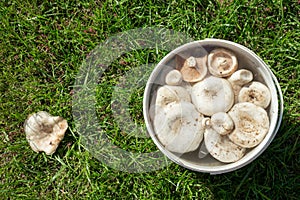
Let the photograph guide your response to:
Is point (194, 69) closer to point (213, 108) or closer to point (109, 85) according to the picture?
point (213, 108)

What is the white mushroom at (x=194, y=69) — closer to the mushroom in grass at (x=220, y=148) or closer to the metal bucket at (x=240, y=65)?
the metal bucket at (x=240, y=65)

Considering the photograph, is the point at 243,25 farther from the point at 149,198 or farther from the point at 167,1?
the point at 149,198

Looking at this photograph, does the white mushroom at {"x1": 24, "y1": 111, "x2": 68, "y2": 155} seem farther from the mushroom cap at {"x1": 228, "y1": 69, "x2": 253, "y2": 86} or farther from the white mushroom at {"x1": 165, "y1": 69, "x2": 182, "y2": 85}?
the mushroom cap at {"x1": 228, "y1": 69, "x2": 253, "y2": 86}

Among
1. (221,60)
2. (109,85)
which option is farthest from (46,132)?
(221,60)

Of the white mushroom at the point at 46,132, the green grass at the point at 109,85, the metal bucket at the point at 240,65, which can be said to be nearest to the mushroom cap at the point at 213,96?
the metal bucket at the point at 240,65

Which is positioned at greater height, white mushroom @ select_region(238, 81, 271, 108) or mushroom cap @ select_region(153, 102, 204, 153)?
white mushroom @ select_region(238, 81, 271, 108)

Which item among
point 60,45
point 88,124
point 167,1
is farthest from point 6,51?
point 167,1

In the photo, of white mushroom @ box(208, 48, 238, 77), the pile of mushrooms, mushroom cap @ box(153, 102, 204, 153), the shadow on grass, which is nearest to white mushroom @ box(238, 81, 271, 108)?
the pile of mushrooms
